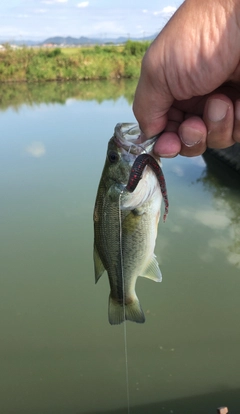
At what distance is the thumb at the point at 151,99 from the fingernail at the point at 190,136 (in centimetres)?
9

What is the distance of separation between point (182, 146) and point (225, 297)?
2922 mm

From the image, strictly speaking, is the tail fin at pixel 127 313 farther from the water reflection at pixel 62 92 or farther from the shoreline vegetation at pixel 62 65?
the shoreline vegetation at pixel 62 65

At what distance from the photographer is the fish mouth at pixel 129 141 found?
1.58 meters

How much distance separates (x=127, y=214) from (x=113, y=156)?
0.26 meters

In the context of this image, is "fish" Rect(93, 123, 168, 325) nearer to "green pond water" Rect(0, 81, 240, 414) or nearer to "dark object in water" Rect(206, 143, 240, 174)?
"green pond water" Rect(0, 81, 240, 414)

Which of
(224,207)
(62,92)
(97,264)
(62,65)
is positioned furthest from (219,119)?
(62,65)

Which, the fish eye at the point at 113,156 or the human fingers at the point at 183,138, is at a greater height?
the human fingers at the point at 183,138

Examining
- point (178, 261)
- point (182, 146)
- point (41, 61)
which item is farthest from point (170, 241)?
point (41, 61)

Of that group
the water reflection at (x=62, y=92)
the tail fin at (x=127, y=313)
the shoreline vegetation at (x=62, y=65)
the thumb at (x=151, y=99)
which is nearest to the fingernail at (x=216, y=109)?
the thumb at (x=151, y=99)

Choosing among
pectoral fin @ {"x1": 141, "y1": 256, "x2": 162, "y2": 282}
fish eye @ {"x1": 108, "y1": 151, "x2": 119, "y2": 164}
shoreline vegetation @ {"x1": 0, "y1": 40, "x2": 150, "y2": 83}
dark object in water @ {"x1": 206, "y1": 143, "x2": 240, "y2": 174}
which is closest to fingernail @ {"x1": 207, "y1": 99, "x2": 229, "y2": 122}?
fish eye @ {"x1": 108, "y1": 151, "x2": 119, "y2": 164}

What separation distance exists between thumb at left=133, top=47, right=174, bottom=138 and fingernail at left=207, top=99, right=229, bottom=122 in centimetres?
20

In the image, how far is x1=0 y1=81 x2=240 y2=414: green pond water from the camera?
3.25 m

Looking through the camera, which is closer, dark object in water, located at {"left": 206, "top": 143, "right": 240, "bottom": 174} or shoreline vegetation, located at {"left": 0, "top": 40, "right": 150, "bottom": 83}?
dark object in water, located at {"left": 206, "top": 143, "right": 240, "bottom": 174}

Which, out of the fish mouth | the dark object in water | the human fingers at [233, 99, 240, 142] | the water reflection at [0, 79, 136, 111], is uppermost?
the water reflection at [0, 79, 136, 111]
